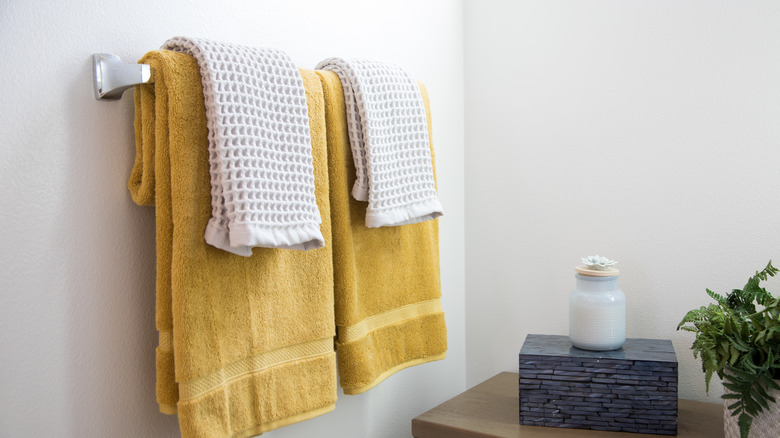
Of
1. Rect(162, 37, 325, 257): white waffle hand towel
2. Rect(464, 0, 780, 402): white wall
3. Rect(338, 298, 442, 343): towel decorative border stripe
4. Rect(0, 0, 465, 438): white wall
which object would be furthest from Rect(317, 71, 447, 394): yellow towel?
Rect(464, 0, 780, 402): white wall

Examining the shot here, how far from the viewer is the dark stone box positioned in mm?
1048

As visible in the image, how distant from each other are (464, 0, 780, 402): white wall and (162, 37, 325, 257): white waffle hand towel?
29.7 inches

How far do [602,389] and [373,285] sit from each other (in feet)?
1.55

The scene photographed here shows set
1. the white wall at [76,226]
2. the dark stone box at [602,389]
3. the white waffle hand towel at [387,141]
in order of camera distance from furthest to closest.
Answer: the dark stone box at [602,389] < the white waffle hand towel at [387,141] < the white wall at [76,226]

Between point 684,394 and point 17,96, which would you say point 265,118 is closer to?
point 17,96

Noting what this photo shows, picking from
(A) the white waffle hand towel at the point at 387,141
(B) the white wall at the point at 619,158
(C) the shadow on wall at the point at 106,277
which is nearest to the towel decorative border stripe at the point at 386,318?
(A) the white waffle hand towel at the point at 387,141

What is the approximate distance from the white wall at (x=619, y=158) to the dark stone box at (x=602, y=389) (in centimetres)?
22

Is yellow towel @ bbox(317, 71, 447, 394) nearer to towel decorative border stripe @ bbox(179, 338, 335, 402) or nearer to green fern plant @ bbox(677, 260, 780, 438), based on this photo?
towel decorative border stripe @ bbox(179, 338, 335, 402)

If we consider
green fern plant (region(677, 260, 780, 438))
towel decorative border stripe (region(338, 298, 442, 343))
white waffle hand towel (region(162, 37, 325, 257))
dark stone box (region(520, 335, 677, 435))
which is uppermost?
white waffle hand towel (region(162, 37, 325, 257))

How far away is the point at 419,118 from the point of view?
37.8 inches

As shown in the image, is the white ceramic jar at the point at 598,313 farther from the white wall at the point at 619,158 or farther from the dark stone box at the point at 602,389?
the white wall at the point at 619,158

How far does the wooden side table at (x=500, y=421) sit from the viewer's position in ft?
3.50

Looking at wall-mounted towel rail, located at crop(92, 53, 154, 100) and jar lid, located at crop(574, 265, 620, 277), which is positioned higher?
wall-mounted towel rail, located at crop(92, 53, 154, 100)

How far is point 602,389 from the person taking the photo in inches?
42.2
